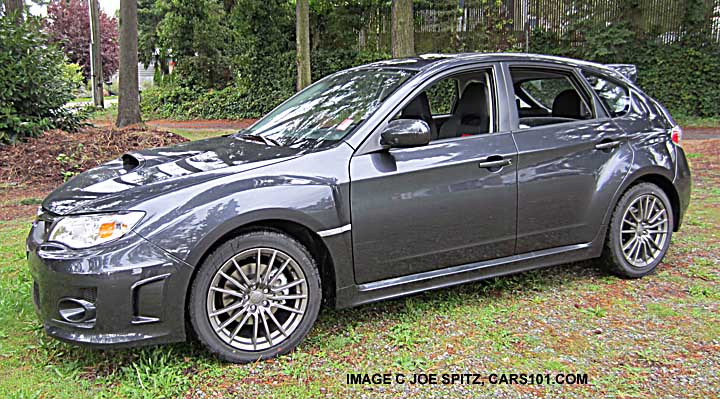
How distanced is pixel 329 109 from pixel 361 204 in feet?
3.16

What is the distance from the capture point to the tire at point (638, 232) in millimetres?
4699

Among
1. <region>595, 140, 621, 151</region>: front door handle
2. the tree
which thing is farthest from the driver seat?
the tree

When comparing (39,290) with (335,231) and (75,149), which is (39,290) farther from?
(75,149)

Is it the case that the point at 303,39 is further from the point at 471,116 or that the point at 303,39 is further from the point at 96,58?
the point at 96,58

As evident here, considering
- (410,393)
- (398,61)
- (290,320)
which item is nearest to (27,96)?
(398,61)

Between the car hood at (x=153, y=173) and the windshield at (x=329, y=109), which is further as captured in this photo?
the windshield at (x=329, y=109)

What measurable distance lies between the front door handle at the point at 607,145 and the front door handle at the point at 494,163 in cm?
83

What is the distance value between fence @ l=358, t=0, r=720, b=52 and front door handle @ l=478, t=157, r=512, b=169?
1446cm

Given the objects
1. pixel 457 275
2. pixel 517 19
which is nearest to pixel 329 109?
pixel 457 275

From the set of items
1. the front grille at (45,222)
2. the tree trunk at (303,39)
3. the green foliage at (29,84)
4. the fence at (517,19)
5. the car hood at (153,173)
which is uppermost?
the fence at (517,19)

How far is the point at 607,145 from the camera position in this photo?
181 inches

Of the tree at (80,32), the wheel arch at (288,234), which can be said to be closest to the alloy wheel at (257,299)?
the wheel arch at (288,234)

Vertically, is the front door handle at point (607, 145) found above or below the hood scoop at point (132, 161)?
above

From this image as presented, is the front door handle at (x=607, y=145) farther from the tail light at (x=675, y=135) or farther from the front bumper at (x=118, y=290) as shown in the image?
the front bumper at (x=118, y=290)
